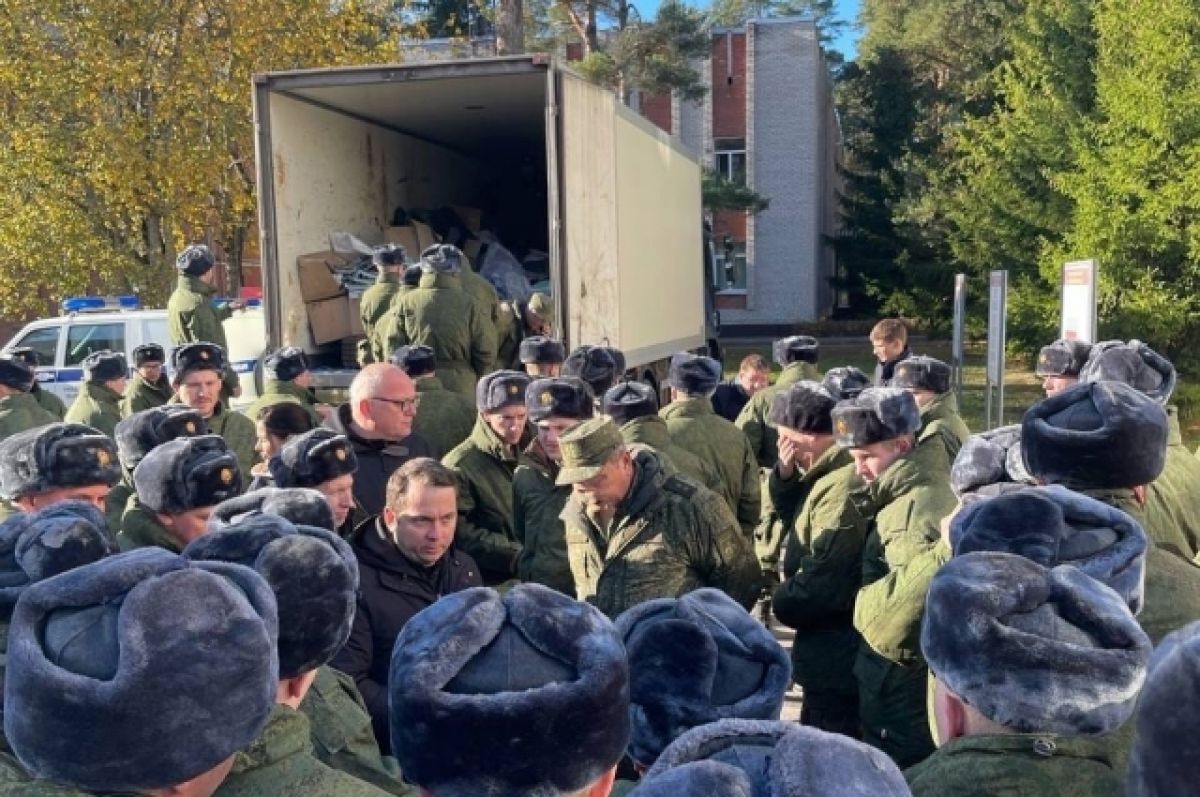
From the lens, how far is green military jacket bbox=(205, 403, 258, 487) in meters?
6.67

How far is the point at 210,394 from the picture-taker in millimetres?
6656

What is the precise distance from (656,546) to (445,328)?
15.3 ft

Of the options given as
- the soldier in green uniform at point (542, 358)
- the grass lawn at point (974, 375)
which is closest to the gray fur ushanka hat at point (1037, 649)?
the soldier in green uniform at point (542, 358)

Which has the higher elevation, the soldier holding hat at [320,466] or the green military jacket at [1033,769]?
the soldier holding hat at [320,466]

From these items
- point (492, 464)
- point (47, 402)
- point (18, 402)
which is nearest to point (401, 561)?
point (492, 464)

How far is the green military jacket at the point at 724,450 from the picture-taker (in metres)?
6.20

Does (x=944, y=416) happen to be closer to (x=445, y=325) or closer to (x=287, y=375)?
(x=445, y=325)

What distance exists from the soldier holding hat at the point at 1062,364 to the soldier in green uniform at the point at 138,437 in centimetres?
484

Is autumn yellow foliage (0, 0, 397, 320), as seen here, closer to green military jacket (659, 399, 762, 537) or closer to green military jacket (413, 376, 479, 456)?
green military jacket (413, 376, 479, 456)

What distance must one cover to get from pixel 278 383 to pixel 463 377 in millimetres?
1380

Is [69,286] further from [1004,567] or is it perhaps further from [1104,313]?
[1004,567]

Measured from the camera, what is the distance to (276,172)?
9.03m

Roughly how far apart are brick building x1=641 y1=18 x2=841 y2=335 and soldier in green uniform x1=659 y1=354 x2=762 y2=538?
31576 mm

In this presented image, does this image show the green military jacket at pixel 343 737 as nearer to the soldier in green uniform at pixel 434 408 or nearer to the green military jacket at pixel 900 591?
the green military jacket at pixel 900 591
